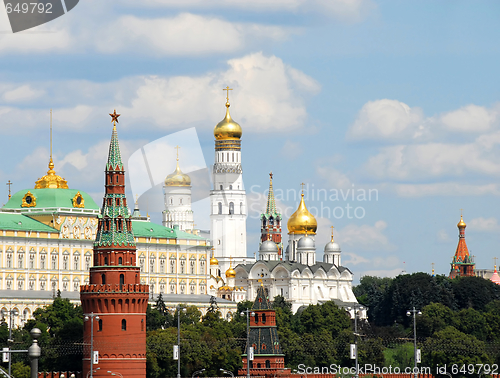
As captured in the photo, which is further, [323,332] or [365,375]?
[323,332]

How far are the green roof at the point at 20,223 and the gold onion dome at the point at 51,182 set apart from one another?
6325 millimetres

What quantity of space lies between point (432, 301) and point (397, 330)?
21.3 meters

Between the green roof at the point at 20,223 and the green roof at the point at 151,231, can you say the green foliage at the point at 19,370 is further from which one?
the green roof at the point at 151,231

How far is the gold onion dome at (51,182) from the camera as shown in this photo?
18262 cm

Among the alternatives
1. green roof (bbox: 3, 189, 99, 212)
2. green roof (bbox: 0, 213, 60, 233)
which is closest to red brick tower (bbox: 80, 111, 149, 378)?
green roof (bbox: 0, 213, 60, 233)

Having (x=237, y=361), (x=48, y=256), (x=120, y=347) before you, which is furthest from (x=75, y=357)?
(x=48, y=256)

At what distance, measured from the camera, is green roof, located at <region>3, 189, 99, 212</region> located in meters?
180

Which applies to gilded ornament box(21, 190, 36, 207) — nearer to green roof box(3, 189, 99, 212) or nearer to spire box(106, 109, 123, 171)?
green roof box(3, 189, 99, 212)

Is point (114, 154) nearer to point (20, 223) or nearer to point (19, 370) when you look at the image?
point (19, 370)

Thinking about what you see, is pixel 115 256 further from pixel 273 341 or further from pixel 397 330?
pixel 397 330

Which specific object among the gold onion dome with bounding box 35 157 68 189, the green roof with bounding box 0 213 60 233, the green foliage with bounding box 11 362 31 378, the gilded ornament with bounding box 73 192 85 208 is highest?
the gold onion dome with bounding box 35 157 68 189

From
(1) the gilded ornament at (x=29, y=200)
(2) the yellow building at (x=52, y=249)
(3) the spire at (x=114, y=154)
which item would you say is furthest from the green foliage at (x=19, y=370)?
(1) the gilded ornament at (x=29, y=200)

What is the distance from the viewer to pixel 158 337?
125938 mm

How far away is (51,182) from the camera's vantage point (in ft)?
599
